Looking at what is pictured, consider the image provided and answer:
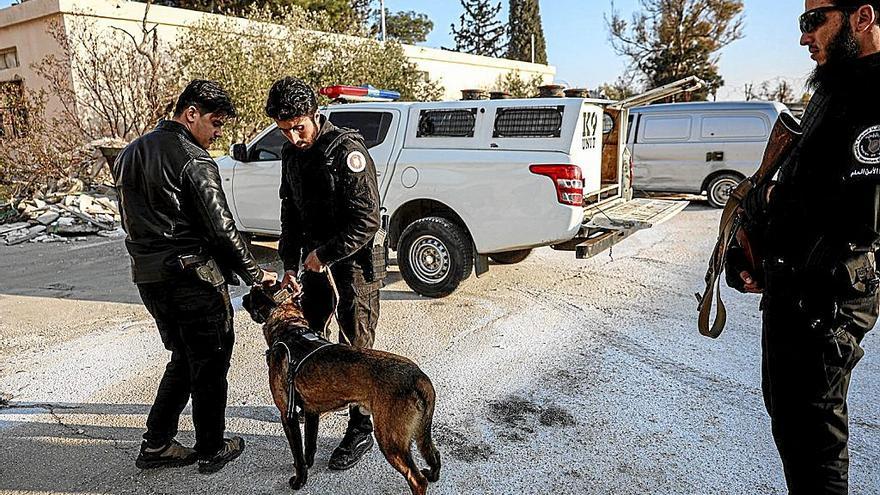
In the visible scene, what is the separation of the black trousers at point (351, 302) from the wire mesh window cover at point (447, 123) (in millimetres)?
2943

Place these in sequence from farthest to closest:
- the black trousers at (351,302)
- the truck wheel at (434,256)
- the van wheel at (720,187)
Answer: the van wheel at (720,187) → the truck wheel at (434,256) → the black trousers at (351,302)

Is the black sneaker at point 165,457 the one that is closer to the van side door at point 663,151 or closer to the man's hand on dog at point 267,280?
the man's hand on dog at point 267,280

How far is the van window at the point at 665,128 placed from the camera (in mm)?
10641

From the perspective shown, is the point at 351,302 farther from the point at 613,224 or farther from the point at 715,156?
the point at 715,156

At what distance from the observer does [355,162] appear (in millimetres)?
2883

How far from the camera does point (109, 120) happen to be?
38.0 feet

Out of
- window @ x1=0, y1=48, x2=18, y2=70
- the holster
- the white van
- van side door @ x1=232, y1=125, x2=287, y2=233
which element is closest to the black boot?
the holster

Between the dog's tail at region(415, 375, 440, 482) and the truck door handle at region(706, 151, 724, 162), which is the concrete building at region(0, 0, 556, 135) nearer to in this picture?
the truck door handle at region(706, 151, 724, 162)

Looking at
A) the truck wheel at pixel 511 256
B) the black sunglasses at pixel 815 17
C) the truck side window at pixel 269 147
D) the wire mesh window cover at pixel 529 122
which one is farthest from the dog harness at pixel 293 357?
the truck side window at pixel 269 147

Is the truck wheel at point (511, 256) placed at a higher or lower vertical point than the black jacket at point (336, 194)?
lower

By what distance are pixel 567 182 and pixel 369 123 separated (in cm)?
234

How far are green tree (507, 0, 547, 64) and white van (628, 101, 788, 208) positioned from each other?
36.5 m

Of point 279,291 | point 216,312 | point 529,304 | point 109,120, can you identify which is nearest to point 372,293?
point 279,291

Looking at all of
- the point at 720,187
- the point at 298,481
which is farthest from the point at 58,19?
the point at 720,187
